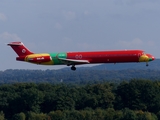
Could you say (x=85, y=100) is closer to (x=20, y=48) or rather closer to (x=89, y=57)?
(x=20, y=48)

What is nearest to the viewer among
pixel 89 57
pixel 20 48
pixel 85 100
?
pixel 89 57

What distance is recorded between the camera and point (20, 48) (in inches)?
3701

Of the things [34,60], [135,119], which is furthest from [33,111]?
[34,60]

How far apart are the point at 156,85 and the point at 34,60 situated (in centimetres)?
8832

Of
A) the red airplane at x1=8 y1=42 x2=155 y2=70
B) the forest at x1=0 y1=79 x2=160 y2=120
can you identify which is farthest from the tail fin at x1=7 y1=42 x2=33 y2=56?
the forest at x1=0 y1=79 x2=160 y2=120

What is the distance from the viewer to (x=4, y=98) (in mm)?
174250

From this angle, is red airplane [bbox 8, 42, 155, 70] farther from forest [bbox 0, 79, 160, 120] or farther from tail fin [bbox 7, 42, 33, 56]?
forest [bbox 0, 79, 160, 120]

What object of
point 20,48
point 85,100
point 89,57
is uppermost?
point 20,48

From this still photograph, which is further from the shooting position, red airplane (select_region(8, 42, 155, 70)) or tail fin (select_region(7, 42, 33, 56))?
tail fin (select_region(7, 42, 33, 56))

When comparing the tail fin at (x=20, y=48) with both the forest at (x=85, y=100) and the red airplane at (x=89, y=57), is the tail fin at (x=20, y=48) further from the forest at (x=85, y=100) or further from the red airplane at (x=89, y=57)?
the forest at (x=85, y=100)

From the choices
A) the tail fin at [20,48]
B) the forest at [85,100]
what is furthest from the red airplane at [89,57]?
the forest at [85,100]

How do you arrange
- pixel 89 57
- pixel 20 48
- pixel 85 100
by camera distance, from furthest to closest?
1. pixel 85 100
2. pixel 20 48
3. pixel 89 57

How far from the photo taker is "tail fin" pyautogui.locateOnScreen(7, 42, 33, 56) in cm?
9306

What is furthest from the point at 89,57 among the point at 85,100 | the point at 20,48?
the point at 85,100
